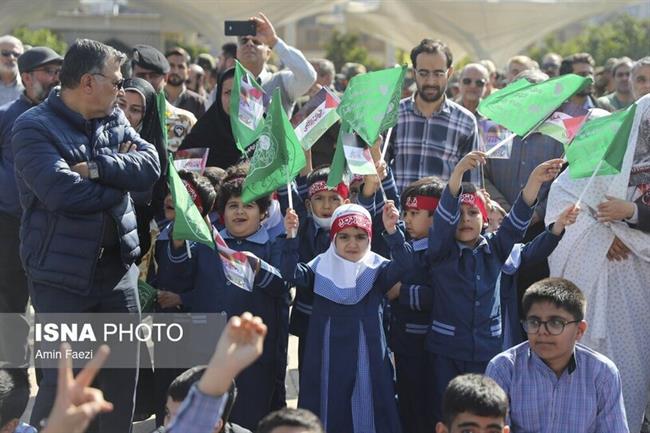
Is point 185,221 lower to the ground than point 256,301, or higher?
higher

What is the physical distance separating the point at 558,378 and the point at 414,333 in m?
1.24

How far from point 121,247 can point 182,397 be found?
95 centimetres

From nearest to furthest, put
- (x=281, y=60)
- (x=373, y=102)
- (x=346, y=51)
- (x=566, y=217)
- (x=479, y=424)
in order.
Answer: (x=479, y=424) < (x=566, y=217) < (x=373, y=102) < (x=281, y=60) < (x=346, y=51)

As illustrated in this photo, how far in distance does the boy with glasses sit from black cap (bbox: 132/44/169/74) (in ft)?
10.6

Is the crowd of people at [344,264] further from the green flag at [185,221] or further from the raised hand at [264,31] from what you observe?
the green flag at [185,221]

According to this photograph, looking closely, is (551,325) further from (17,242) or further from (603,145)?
(17,242)

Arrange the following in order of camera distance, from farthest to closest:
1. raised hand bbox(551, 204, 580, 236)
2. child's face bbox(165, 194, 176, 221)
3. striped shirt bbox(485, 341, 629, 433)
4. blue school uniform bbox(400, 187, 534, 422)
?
child's face bbox(165, 194, 176, 221) < blue school uniform bbox(400, 187, 534, 422) < raised hand bbox(551, 204, 580, 236) < striped shirt bbox(485, 341, 629, 433)

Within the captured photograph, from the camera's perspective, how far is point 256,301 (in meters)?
5.55

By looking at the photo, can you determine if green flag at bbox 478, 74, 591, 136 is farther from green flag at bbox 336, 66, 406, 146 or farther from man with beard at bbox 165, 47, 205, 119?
man with beard at bbox 165, 47, 205, 119

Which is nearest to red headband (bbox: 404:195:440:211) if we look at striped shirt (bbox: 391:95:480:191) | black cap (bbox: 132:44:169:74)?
striped shirt (bbox: 391:95:480:191)

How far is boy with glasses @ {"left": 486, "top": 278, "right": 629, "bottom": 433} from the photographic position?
14.8 ft

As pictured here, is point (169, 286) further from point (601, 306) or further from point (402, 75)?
point (601, 306)

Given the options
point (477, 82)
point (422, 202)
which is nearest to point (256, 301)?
point (422, 202)

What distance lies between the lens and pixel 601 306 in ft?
18.6
